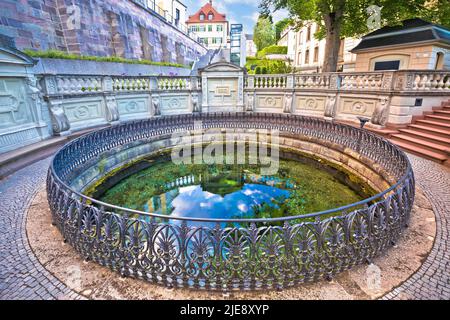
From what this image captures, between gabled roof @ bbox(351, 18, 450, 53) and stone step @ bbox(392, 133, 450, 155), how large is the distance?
26.8 feet

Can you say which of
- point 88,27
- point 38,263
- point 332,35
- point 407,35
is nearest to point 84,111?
point 38,263

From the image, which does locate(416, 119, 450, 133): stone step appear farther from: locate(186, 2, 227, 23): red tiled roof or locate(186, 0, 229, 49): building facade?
locate(186, 2, 227, 23): red tiled roof

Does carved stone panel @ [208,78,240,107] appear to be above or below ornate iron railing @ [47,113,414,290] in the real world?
above

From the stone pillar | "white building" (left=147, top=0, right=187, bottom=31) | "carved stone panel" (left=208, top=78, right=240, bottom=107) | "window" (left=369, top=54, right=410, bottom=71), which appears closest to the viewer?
the stone pillar

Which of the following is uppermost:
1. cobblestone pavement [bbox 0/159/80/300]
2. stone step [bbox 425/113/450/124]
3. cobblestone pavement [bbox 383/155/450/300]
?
stone step [bbox 425/113/450/124]

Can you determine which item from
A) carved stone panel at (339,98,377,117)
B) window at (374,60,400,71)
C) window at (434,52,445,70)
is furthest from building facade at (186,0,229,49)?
carved stone panel at (339,98,377,117)

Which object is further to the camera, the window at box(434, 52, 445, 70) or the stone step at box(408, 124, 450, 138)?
the window at box(434, 52, 445, 70)

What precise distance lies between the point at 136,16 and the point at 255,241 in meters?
27.4

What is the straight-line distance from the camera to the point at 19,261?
3.33m

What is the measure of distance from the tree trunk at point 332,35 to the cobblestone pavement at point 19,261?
14.7m

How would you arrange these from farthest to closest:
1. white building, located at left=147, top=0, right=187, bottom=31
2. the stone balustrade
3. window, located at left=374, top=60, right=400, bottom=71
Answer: white building, located at left=147, top=0, right=187, bottom=31, window, located at left=374, top=60, right=400, bottom=71, the stone balustrade

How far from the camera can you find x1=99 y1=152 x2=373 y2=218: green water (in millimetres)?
5812

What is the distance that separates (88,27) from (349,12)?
1743cm

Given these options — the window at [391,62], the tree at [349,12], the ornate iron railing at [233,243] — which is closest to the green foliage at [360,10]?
the tree at [349,12]
